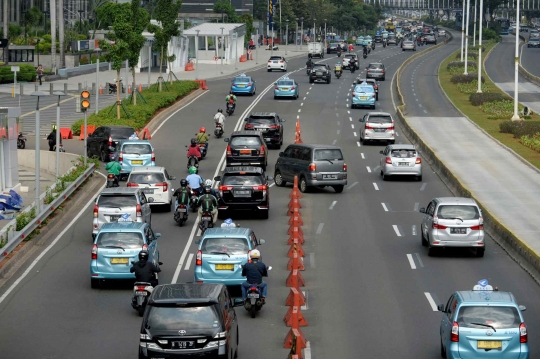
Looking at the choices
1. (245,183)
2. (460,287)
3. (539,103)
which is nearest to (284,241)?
(245,183)

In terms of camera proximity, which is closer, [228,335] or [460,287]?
[228,335]

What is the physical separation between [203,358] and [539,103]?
68156mm

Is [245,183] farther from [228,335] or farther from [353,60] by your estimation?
[353,60]

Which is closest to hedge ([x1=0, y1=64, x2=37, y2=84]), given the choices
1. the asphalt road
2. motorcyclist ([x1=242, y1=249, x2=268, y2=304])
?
the asphalt road

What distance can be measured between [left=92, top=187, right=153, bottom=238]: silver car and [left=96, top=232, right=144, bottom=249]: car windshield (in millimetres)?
4680

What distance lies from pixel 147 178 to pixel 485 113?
131 feet

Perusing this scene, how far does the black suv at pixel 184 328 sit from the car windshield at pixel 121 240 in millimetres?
7613

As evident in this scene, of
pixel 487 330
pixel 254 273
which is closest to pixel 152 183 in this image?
pixel 254 273

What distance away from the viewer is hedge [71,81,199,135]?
55.9m

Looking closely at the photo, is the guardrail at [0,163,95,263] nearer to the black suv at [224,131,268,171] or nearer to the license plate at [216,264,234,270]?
the license plate at [216,264,234,270]

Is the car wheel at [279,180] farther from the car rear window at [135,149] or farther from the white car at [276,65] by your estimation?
the white car at [276,65]

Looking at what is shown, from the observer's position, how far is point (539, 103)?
80.8 m

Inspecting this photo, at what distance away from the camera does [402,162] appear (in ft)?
140

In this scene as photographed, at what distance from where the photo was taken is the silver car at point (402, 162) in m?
42.7
